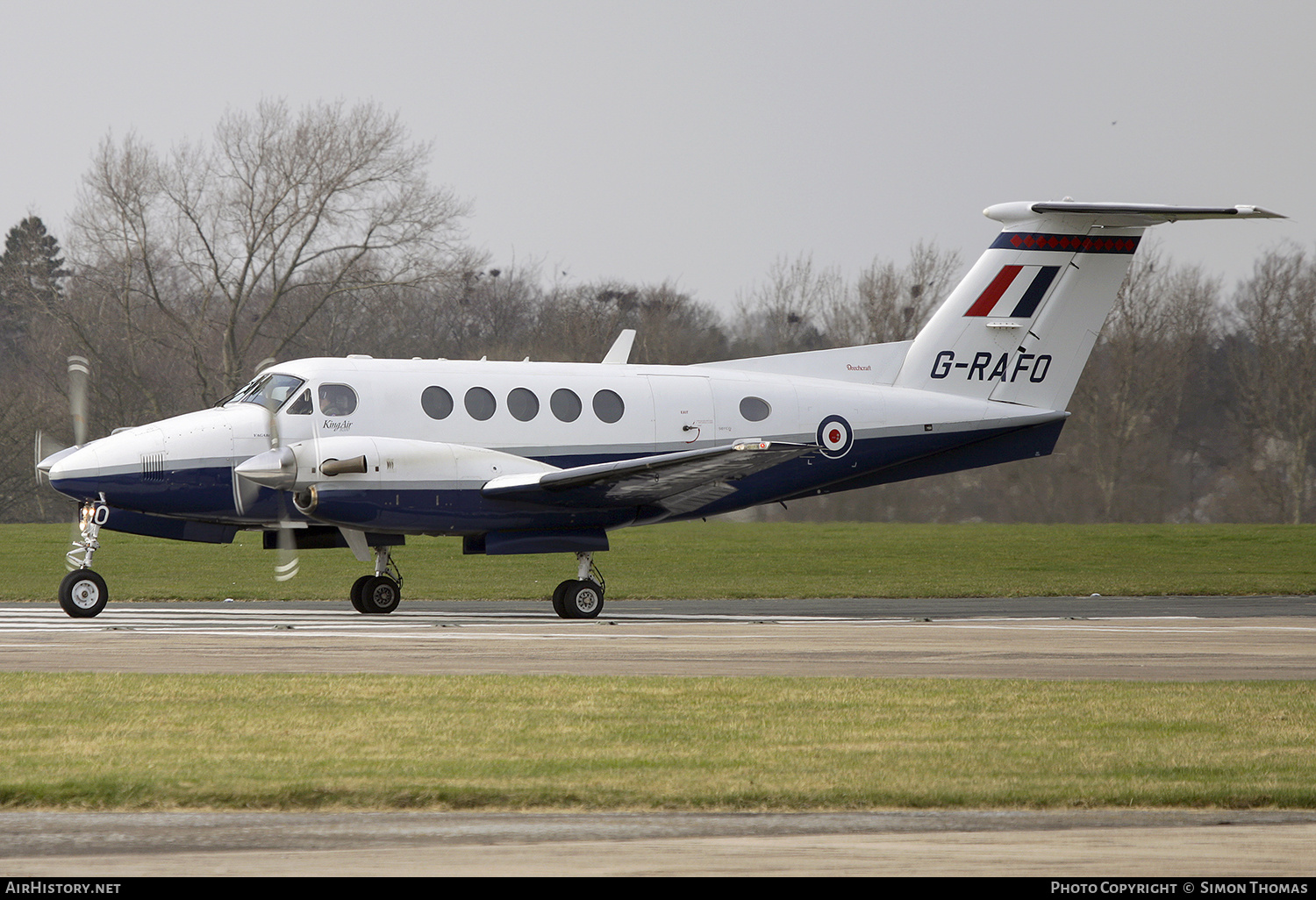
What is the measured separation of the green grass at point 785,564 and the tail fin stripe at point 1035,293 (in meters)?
5.34

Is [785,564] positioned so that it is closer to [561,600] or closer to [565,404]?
[565,404]

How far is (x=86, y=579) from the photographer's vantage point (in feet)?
60.3

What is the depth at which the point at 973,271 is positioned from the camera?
76.5ft

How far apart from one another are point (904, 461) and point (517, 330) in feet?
96.3

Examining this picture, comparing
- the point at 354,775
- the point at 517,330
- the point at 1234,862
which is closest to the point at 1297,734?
the point at 1234,862

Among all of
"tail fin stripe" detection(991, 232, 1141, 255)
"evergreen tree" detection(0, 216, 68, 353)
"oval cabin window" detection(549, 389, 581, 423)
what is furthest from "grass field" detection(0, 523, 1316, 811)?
"evergreen tree" detection(0, 216, 68, 353)

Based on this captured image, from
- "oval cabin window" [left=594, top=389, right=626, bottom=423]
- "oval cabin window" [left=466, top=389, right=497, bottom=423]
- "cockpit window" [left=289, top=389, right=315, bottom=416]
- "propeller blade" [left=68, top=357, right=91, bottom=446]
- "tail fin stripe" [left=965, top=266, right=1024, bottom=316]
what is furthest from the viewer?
"tail fin stripe" [left=965, top=266, right=1024, bottom=316]

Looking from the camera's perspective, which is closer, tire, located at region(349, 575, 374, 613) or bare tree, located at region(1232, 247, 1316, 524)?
tire, located at region(349, 575, 374, 613)

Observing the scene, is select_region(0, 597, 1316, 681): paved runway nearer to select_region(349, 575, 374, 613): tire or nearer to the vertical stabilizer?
select_region(349, 575, 374, 613): tire

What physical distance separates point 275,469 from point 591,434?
4628 millimetres

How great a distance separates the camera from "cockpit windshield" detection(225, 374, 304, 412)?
1919cm

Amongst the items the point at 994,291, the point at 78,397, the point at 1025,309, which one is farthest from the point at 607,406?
the point at 78,397

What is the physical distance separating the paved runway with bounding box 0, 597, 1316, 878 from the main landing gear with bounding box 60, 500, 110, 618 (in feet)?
1.17

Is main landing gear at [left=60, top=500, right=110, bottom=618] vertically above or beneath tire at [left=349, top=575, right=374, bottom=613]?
above
